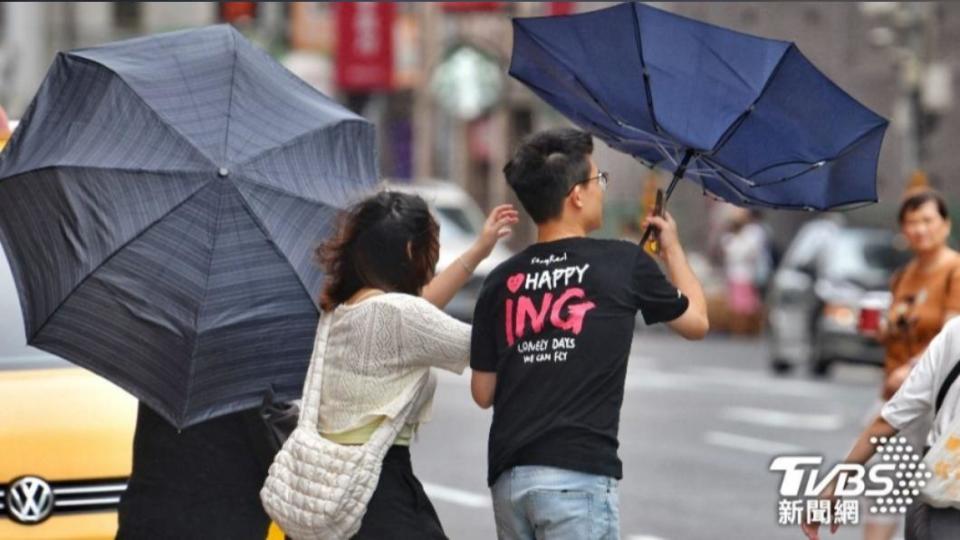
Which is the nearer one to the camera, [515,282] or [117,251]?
[515,282]

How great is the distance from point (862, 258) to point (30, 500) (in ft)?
59.8

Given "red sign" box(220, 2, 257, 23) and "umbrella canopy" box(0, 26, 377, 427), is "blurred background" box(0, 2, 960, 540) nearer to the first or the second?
Answer: "red sign" box(220, 2, 257, 23)

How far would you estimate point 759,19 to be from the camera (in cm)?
3781

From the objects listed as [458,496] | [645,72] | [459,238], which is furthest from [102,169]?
[459,238]

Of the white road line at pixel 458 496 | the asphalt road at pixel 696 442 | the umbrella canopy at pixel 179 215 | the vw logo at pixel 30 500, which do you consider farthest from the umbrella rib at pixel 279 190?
the white road line at pixel 458 496

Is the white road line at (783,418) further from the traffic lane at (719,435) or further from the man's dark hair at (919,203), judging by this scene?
the man's dark hair at (919,203)

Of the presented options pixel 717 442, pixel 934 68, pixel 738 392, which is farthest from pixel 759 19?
pixel 717 442

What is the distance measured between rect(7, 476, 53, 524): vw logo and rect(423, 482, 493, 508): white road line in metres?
5.82

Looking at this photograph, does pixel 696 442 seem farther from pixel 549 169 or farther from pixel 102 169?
pixel 549 169

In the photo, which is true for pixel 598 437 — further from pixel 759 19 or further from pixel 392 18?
pixel 392 18

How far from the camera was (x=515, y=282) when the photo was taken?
5.85 meters

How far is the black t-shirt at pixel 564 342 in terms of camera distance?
18.8 feet

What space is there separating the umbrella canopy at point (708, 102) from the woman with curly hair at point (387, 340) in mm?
567

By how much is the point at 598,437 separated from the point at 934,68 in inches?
1272
